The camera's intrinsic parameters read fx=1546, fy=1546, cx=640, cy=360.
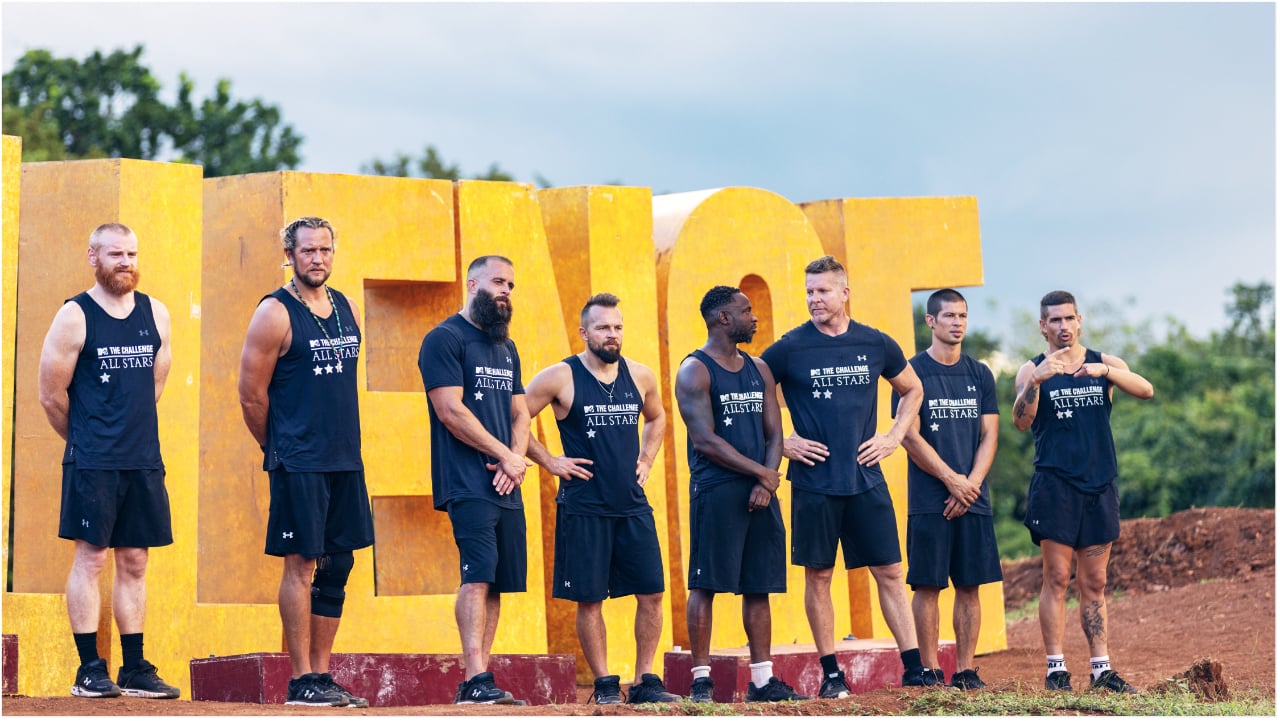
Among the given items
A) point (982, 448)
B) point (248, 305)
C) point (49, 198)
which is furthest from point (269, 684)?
point (982, 448)

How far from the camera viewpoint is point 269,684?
7.93 m

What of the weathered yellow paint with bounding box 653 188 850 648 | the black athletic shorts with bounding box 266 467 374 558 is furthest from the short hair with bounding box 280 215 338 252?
the weathered yellow paint with bounding box 653 188 850 648

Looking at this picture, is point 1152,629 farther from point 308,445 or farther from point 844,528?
point 308,445

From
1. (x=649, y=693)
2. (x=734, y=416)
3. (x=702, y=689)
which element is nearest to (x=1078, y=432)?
(x=734, y=416)

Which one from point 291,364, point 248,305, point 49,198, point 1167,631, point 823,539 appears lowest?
point 1167,631

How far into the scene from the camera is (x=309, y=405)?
7473 millimetres

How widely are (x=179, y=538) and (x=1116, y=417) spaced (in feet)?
68.0

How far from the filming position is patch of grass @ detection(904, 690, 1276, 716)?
7.39m

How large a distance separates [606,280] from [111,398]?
14.2 ft

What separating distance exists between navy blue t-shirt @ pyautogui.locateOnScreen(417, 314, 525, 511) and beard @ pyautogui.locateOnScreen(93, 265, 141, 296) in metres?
1.47

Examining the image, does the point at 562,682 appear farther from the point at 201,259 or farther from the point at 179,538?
the point at 201,259

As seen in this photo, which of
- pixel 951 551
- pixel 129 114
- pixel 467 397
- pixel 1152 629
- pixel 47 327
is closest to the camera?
pixel 467 397

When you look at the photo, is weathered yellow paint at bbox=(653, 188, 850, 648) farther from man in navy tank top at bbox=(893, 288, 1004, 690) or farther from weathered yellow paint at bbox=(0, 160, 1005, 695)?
man in navy tank top at bbox=(893, 288, 1004, 690)

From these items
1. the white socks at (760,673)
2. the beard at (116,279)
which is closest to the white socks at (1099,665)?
the white socks at (760,673)
